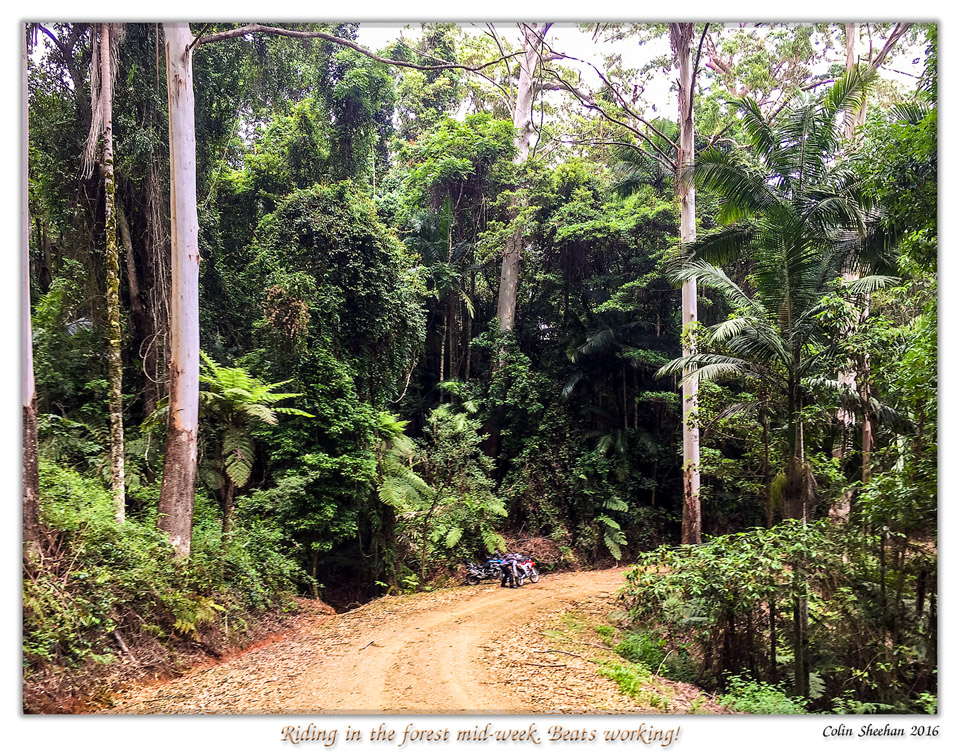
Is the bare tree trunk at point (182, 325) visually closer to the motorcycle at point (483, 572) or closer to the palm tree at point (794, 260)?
the motorcycle at point (483, 572)

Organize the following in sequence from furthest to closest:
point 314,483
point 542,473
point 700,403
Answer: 1. point 542,473
2. point 314,483
3. point 700,403

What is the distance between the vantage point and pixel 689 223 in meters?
10.1

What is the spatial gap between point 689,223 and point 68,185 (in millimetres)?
9343

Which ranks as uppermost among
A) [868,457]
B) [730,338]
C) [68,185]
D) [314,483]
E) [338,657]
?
[68,185]

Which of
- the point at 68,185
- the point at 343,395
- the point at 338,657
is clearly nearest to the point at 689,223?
the point at 343,395

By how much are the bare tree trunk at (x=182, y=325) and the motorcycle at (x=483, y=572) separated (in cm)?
494

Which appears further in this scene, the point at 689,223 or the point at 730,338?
the point at 689,223

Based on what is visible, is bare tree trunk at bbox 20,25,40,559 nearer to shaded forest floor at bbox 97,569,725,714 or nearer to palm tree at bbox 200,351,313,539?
shaded forest floor at bbox 97,569,725,714

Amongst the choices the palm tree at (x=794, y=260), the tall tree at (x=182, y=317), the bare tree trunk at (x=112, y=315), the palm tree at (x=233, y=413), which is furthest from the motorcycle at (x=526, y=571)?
the bare tree trunk at (x=112, y=315)

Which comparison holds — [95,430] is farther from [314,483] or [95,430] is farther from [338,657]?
[338,657]

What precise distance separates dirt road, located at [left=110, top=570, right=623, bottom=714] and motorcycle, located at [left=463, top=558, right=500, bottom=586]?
1727mm

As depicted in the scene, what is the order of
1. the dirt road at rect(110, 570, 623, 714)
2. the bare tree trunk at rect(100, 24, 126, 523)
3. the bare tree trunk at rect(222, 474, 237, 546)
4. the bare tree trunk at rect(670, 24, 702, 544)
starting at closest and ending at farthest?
the dirt road at rect(110, 570, 623, 714)
the bare tree trunk at rect(100, 24, 126, 523)
the bare tree trunk at rect(222, 474, 237, 546)
the bare tree trunk at rect(670, 24, 702, 544)

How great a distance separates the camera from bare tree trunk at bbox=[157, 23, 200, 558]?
21.4 feet

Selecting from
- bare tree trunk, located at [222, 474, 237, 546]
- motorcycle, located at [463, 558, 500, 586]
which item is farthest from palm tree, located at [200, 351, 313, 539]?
motorcycle, located at [463, 558, 500, 586]
